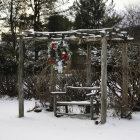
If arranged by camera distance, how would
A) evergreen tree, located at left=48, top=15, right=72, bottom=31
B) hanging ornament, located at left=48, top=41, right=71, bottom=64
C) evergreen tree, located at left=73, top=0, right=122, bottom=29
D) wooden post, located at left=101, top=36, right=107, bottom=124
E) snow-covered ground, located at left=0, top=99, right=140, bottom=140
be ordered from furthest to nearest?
1. evergreen tree, located at left=73, top=0, right=122, bottom=29
2. evergreen tree, located at left=48, top=15, right=72, bottom=31
3. hanging ornament, located at left=48, top=41, right=71, bottom=64
4. wooden post, located at left=101, top=36, right=107, bottom=124
5. snow-covered ground, located at left=0, top=99, right=140, bottom=140

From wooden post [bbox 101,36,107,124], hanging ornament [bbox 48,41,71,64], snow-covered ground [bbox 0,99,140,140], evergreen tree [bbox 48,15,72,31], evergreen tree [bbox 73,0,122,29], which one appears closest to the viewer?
snow-covered ground [bbox 0,99,140,140]

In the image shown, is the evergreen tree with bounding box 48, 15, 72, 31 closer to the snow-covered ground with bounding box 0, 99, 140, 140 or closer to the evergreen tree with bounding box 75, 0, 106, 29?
the evergreen tree with bounding box 75, 0, 106, 29

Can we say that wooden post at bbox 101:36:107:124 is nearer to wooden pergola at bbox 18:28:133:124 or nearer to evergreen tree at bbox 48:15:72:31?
wooden pergola at bbox 18:28:133:124

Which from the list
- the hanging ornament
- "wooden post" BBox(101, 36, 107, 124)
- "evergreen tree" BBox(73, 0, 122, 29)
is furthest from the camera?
"evergreen tree" BBox(73, 0, 122, 29)

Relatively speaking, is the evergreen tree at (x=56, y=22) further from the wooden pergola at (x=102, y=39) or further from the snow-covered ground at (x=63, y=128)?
the snow-covered ground at (x=63, y=128)

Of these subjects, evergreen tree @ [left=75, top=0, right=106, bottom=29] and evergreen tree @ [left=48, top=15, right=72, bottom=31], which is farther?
evergreen tree @ [left=75, top=0, right=106, bottom=29]

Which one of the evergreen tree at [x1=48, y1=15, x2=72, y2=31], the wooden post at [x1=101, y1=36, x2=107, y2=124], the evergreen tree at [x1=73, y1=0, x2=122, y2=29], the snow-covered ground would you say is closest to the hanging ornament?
the wooden post at [x1=101, y1=36, x2=107, y2=124]

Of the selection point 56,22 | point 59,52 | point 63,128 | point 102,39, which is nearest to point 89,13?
point 56,22

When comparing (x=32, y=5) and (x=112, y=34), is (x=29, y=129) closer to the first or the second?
(x=112, y=34)

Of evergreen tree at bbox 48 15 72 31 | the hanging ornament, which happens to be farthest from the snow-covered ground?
evergreen tree at bbox 48 15 72 31

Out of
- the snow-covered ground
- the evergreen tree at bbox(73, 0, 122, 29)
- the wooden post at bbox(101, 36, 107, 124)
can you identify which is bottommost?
the snow-covered ground

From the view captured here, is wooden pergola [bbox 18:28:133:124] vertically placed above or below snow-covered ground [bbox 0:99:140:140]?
above

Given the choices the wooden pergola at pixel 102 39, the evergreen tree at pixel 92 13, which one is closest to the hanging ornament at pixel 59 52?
the wooden pergola at pixel 102 39

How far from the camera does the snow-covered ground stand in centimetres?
579
